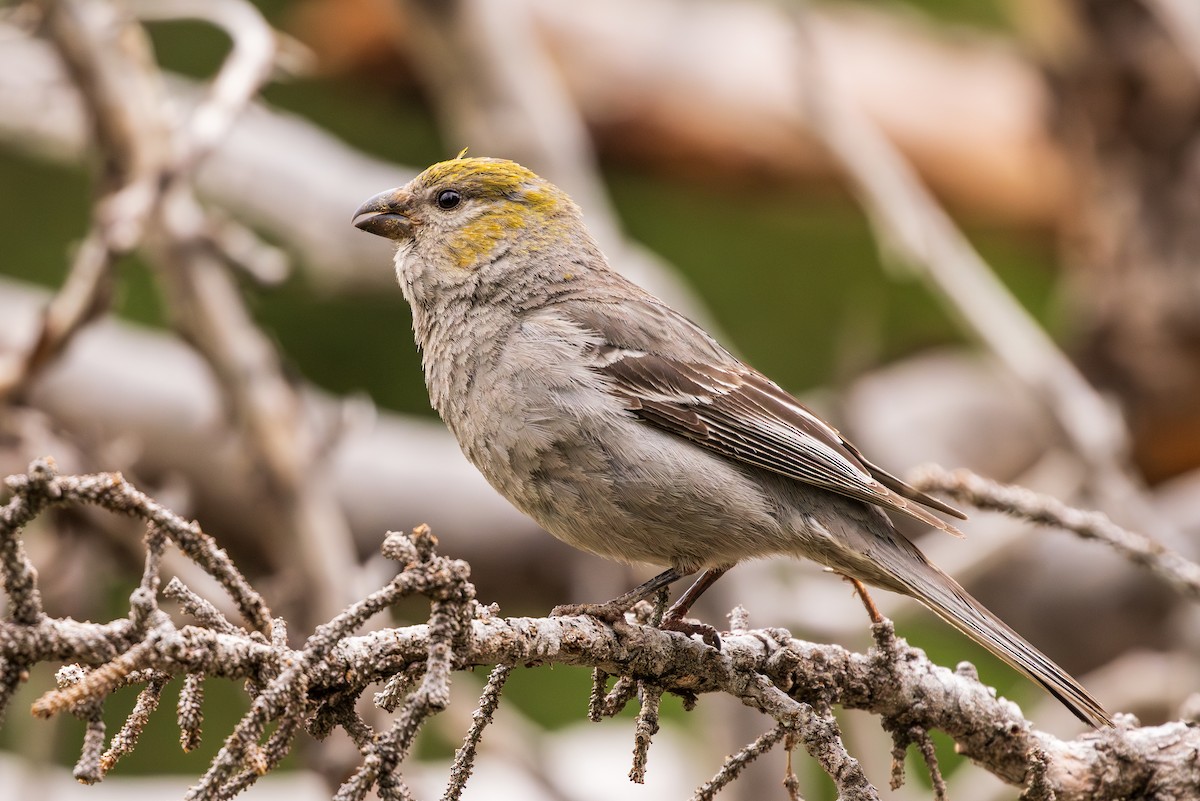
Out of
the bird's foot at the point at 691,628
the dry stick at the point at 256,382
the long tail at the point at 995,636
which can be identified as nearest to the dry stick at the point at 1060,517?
the long tail at the point at 995,636

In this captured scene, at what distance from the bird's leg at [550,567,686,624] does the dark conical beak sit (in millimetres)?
1575

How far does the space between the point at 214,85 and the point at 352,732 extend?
3.56 meters

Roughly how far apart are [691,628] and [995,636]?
0.78 m

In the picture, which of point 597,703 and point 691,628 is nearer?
point 597,703

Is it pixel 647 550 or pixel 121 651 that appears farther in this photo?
pixel 647 550

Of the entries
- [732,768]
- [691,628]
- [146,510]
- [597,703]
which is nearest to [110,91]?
[691,628]

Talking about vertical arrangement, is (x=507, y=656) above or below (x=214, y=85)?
below

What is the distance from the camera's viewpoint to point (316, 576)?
201 inches

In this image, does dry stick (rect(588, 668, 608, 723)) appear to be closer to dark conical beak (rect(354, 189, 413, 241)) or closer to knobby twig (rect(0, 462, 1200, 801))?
knobby twig (rect(0, 462, 1200, 801))

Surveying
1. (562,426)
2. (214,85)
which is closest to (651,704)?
(562,426)

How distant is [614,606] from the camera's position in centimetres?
287

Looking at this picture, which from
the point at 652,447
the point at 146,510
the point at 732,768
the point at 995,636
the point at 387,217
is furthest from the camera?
the point at 387,217

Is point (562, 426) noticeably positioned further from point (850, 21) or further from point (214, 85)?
point (850, 21)

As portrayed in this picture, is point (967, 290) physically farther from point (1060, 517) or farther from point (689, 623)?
point (689, 623)
